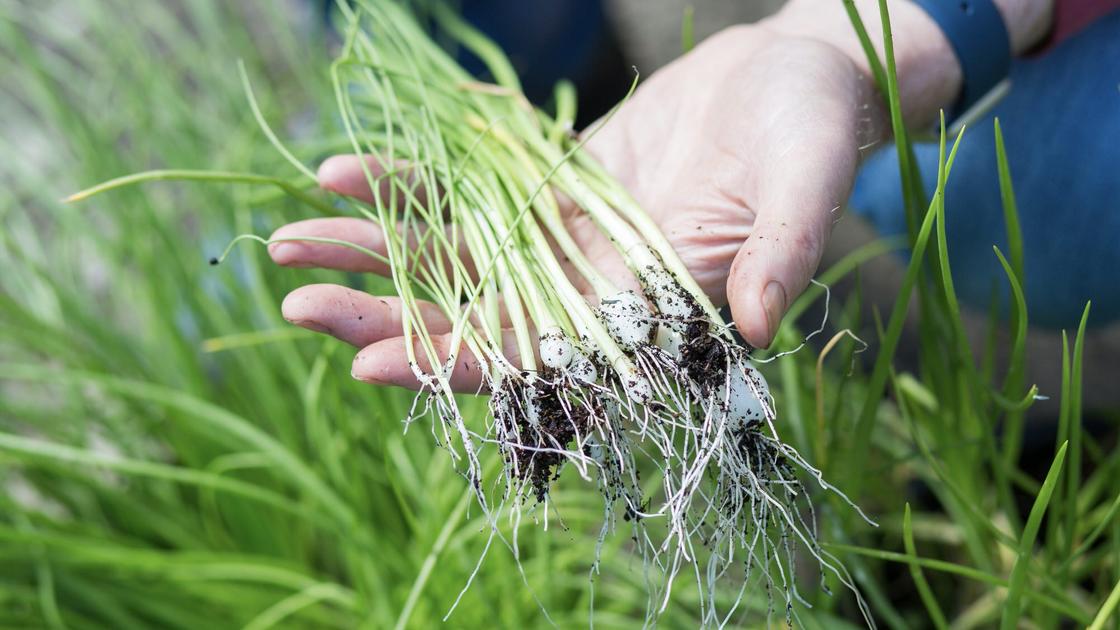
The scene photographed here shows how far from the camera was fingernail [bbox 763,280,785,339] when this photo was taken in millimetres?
474

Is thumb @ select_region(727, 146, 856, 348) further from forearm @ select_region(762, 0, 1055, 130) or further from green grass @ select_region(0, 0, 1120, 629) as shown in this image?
forearm @ select_region(762, 0, 1055, 130)

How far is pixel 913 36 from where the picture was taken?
0.71 m

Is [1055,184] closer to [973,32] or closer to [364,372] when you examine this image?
[973,32]

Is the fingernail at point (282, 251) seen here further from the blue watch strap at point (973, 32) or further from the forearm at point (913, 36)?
the blue watch strap at point (973, 32)

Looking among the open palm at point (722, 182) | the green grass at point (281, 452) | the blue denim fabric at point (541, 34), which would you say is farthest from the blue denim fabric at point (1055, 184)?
the blue denim fabric at point (541, 34)

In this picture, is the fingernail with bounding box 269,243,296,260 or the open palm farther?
the fingernail with bounding box 269,243,296,260

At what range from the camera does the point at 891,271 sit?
1319 mm

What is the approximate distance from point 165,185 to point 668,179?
105 cm

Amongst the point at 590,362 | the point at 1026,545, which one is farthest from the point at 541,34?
the point at 1026,545

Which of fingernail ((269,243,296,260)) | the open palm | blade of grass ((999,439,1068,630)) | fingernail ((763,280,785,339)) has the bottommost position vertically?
blade of grass ((999,439,1068,630))

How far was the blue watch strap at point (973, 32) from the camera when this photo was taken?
71cm

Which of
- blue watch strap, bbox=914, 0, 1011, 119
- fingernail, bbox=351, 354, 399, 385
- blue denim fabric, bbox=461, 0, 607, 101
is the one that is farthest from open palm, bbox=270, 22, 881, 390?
blue denim fabric, bbox=461, 0, 607, 101

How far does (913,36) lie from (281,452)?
68cm

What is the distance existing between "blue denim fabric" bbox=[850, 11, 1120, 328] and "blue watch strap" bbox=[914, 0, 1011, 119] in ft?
0.23
